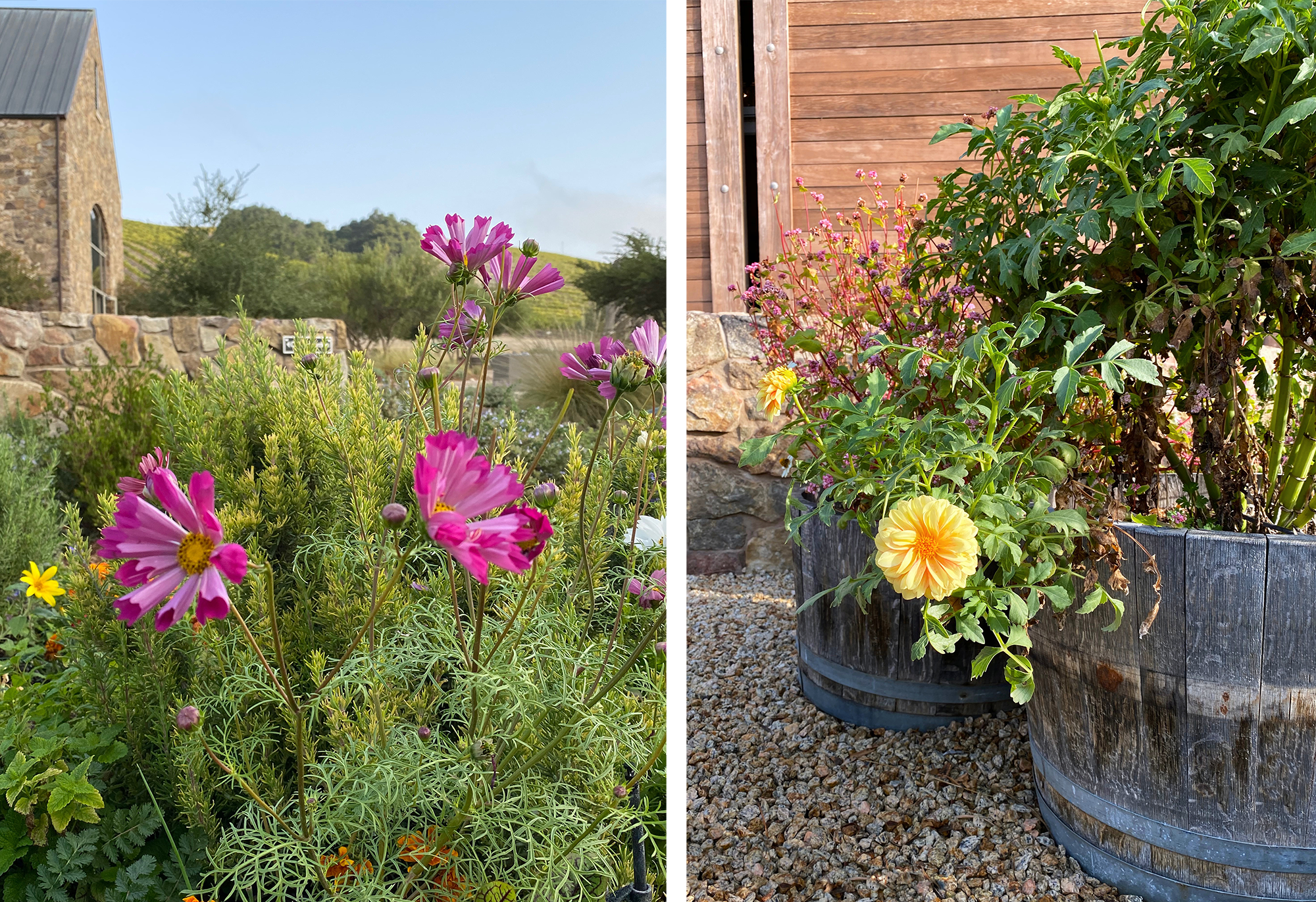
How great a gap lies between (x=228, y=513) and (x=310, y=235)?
12.1m

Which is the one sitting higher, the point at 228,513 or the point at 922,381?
the point at 922,381

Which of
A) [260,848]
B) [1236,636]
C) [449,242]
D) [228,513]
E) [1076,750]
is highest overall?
[449,242]

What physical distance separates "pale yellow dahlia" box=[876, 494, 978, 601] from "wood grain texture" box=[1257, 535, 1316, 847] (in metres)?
0.44

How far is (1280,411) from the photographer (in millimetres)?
1213

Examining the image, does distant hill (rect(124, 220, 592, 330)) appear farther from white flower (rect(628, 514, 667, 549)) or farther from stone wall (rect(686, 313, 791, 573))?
white flower (rect(628, 514, 667, 549))

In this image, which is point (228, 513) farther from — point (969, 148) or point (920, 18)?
point (920, 18)

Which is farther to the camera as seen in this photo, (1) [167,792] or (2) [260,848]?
(1) [167,792]

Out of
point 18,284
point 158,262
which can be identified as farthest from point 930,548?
point 158,262

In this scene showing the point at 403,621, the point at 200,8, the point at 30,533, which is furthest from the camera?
the point at 200,8

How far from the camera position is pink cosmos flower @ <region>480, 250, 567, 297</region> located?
0.77m

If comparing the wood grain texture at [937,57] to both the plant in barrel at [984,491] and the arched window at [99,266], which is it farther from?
the arched window at [99,266]

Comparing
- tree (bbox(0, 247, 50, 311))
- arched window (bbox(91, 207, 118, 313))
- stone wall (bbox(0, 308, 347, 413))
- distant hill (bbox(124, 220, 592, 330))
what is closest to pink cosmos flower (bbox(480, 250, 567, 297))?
stone wall (bbox(0, 308, 347, 413))

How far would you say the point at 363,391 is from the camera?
1.11 m

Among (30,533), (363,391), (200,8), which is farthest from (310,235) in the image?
(363,391)
